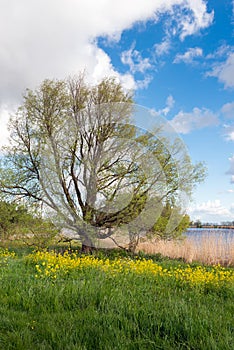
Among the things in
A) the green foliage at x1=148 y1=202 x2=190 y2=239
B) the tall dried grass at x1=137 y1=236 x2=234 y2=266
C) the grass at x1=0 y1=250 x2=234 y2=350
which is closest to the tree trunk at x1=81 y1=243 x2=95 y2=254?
the green foliage at x1=148 y1=202 x2=190 y2=239

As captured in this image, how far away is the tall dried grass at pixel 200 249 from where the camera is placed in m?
12.0

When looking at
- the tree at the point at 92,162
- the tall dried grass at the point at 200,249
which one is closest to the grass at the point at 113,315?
the tree at the point at 92,162

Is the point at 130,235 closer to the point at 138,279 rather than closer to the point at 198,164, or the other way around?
the point at 198,164

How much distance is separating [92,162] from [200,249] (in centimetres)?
535

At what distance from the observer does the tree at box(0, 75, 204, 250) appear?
34.5ft

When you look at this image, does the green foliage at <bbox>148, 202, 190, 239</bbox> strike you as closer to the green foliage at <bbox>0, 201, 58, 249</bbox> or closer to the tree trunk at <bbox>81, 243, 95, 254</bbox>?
the tree trunk at <bbox>81, 243, 95, 254</bbox>

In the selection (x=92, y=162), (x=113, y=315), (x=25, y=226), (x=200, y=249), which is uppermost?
(x=92, y=162)

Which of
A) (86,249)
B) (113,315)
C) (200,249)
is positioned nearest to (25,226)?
(86,249)

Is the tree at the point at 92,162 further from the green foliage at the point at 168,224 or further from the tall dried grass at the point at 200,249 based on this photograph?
the tall dried grass at the point at 200,249

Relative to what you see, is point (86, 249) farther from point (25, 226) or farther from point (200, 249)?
point (200, 249)

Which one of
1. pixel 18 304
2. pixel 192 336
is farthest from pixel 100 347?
pixel 18 304

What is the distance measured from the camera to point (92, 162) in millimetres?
10602

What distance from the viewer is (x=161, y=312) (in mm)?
3256

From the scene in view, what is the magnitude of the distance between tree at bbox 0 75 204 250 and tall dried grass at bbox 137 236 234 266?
2.46m
